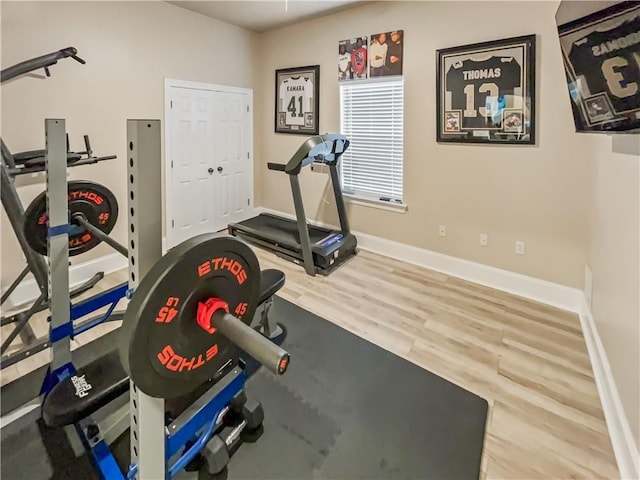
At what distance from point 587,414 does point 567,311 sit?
54.7 inches

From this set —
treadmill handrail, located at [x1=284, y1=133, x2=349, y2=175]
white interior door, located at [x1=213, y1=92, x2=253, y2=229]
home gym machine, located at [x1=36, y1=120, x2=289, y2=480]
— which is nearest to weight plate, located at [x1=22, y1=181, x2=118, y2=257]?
home gym machine, located at [x1=36, y1=120, x2=289, y2=480]

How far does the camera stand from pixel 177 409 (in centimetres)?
166

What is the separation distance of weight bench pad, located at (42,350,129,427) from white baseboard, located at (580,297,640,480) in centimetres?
228

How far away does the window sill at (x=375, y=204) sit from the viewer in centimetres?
Result: 418

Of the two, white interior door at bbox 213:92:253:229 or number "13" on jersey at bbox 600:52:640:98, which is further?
white interior door at bbox 213:92:253:229

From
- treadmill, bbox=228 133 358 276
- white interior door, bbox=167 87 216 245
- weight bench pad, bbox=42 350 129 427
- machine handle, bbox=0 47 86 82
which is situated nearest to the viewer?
weight bench pad, bbox=42 350 129 427

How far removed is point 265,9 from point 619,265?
4398 millimetres

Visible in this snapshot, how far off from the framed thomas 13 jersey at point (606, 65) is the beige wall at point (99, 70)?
3.92 meters

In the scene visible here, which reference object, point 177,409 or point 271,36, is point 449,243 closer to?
point 177,409

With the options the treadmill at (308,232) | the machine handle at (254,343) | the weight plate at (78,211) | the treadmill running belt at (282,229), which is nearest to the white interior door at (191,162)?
the treadmill at (308,232)

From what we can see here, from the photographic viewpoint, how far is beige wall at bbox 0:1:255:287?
302cm

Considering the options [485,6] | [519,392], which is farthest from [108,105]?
[519,392]

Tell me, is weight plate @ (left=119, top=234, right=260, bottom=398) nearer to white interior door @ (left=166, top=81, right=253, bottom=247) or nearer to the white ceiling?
white interior door @ (left=166, top=81, right=253, bottom=247)

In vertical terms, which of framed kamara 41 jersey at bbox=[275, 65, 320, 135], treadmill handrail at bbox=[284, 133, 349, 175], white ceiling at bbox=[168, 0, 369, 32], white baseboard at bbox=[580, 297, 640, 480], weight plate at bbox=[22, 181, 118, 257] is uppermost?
white ceiling at bbox=[168, 0, 369, 32]
